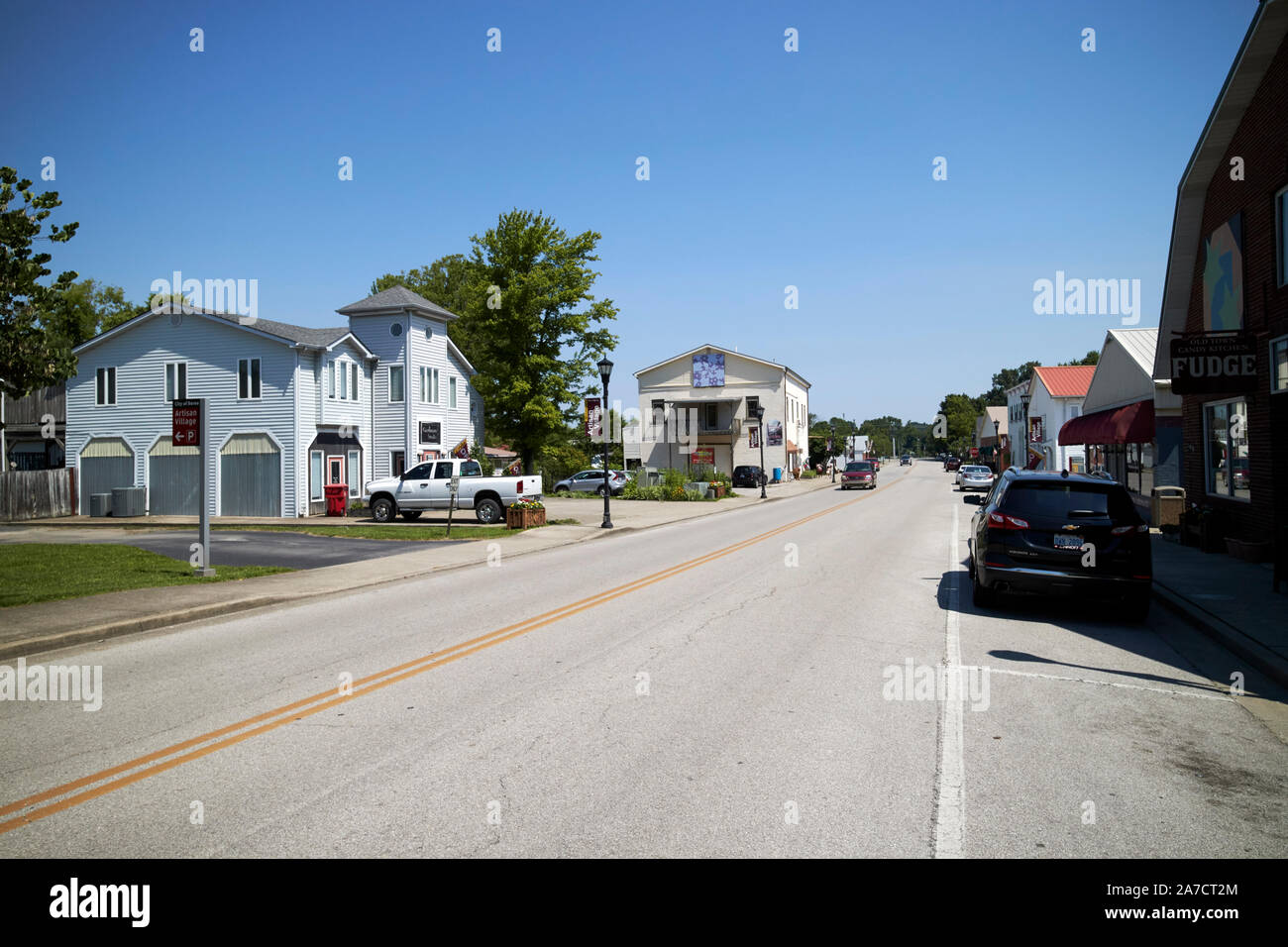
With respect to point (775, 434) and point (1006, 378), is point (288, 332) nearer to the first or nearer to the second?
point (775, 434)

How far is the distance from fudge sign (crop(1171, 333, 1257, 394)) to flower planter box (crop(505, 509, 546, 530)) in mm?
17068

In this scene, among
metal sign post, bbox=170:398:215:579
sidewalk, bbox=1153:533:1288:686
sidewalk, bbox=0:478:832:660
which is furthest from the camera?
metal sign post, bbox=170:398:215:579

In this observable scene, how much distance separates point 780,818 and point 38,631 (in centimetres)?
883

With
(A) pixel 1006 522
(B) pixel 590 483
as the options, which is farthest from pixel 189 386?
(A) pixel 1006 522

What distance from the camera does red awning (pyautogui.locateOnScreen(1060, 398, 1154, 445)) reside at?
80.0 ft

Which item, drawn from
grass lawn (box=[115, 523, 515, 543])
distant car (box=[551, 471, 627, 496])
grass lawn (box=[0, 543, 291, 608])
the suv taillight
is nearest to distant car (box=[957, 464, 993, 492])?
distant car (box=[551, 471, 627, 496])

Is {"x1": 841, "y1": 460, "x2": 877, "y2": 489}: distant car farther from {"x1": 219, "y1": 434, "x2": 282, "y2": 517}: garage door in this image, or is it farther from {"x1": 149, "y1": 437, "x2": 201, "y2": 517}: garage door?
{"x1": 149, "y1": 437, "x2": 201, "y2": 517}: garage door

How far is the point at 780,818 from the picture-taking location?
4.41m

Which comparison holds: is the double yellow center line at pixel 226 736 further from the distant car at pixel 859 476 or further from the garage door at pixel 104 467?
the distant car at pixel 859 476

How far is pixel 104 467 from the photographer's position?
3412cm

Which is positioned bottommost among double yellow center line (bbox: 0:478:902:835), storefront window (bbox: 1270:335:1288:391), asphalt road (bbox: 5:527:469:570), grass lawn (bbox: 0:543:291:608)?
asphalt road (bbox: 5:527:469:570)

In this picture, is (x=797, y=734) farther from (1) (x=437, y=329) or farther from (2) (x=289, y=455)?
(1) (x=437, y=329)

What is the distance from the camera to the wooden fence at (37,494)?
32.0 metres

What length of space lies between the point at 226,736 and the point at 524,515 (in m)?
19.7
